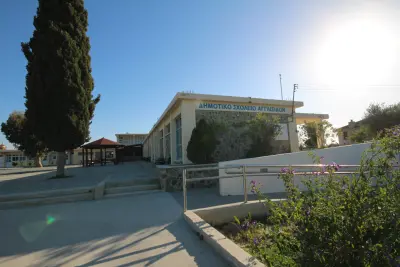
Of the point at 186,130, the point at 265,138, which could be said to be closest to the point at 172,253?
the point at 186,130

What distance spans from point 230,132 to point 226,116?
0.83m

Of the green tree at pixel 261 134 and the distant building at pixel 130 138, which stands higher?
the distant building at pixel 130 138

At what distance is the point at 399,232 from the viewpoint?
5.41 feet

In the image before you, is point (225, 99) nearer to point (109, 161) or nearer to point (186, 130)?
point (186, 130)

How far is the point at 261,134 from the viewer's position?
1039 centimetres

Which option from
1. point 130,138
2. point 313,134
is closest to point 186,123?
point 313,134

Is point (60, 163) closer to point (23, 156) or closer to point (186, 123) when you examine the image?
point (186, 123)

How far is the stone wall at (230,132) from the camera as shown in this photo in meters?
10.3

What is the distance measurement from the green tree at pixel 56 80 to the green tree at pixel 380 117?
21314 mm

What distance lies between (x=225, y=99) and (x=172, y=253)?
851 centimetres

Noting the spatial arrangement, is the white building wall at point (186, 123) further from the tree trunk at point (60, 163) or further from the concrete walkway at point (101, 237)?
the tree trunk at point (60, 163)

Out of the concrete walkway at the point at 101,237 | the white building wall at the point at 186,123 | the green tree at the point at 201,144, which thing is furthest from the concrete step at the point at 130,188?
the white building wall at the point at 186,123

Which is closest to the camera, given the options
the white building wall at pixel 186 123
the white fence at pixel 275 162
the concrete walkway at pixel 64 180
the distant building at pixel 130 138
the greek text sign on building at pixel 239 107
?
the white fence at pixel 275 162

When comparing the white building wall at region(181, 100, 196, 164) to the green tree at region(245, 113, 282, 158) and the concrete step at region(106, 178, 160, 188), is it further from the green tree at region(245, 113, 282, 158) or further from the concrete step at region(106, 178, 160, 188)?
the green tree at region(245, 113, 282, 158)
